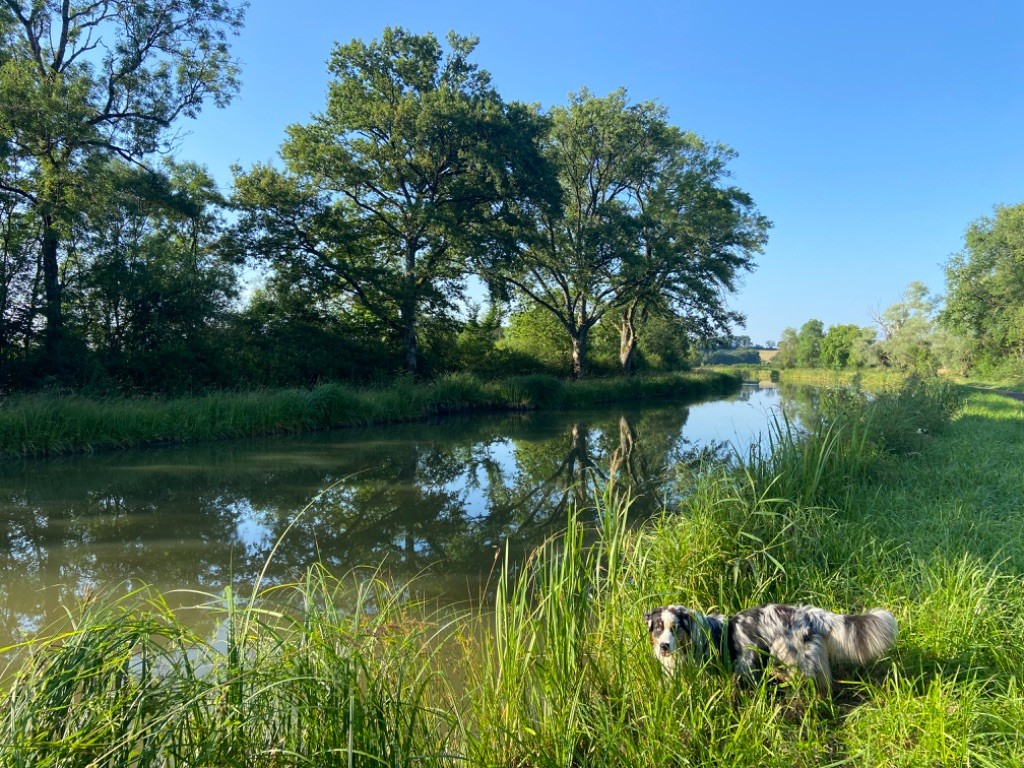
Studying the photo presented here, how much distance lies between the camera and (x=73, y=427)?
11.0 m

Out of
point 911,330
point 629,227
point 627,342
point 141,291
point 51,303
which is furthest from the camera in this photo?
point 911,330

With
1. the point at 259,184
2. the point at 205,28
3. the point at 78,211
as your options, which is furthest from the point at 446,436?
the point at 205,28

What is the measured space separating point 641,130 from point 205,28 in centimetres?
1905

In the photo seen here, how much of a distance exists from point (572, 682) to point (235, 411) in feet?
42.5

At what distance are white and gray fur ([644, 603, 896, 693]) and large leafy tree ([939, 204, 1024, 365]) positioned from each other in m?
36.9

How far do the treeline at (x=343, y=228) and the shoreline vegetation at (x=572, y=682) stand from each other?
48.3ft

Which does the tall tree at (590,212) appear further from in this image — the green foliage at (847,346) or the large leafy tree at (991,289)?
the large leafy tree at (991,289)

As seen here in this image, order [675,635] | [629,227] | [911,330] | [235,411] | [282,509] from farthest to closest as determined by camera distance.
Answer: [911,330] → [629,227] → [235,411] → [282,509] → [675,635]

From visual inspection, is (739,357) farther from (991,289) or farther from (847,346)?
(991,289)

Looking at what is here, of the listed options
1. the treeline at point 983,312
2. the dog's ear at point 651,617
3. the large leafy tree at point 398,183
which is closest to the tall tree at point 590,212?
the large leafy tree at point 398,183

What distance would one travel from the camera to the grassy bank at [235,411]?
1070 centimetres

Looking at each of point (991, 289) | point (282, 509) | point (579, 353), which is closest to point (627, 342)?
point (579, 353)

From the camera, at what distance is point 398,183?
2075 centimetres

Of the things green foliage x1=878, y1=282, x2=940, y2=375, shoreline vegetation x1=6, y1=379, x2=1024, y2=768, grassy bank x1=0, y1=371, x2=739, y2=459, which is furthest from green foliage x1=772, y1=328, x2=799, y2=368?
shoreline vegetation x1=6, y1=379, x2=1024, y2=768
